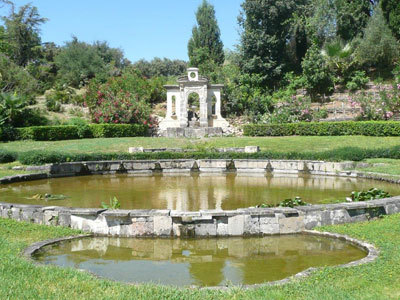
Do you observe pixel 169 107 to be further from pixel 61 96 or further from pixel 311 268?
pixel 311 268

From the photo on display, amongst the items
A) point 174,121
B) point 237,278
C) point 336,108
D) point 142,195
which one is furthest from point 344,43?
point 237,278

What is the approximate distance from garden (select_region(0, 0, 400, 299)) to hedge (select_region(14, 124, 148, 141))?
0.27 ft

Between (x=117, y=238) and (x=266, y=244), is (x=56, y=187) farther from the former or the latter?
(x=266, y=244)

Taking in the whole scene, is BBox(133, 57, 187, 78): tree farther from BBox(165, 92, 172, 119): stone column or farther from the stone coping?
the stone coping

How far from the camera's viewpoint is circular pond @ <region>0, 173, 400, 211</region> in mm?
11117

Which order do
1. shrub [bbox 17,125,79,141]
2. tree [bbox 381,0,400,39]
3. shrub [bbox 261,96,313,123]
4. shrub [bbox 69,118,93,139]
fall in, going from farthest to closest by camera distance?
tree [bbox 381,0,400,39], shrub [bbox 261,96,313,123], shrub [bbox 69,118,93,139], shrub [bbox 17,125,79,141]

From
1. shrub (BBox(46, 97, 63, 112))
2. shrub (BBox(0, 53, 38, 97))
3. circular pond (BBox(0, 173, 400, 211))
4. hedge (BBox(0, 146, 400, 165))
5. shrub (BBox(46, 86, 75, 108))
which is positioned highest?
shrub (BBox(0, 53, 38, 97))

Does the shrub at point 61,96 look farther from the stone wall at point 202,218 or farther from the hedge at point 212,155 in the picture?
the stone wall at point 202,218

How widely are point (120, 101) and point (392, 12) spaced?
884 inches

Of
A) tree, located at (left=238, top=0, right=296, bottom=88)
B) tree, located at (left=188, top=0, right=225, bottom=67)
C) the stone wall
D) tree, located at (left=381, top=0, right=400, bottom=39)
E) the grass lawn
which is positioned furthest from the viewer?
tree, located at (left=188, top=0, right=225, bottom=67)

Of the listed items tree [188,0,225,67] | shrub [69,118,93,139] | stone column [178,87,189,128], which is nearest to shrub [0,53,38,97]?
shrub [69,118,93,139]

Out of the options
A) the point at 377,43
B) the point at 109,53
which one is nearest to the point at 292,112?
the point at 377,43

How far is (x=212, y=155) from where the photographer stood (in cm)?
1898

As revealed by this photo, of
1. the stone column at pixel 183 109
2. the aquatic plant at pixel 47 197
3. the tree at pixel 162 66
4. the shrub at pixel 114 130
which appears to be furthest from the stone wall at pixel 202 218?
the tree at pixel 162 66
